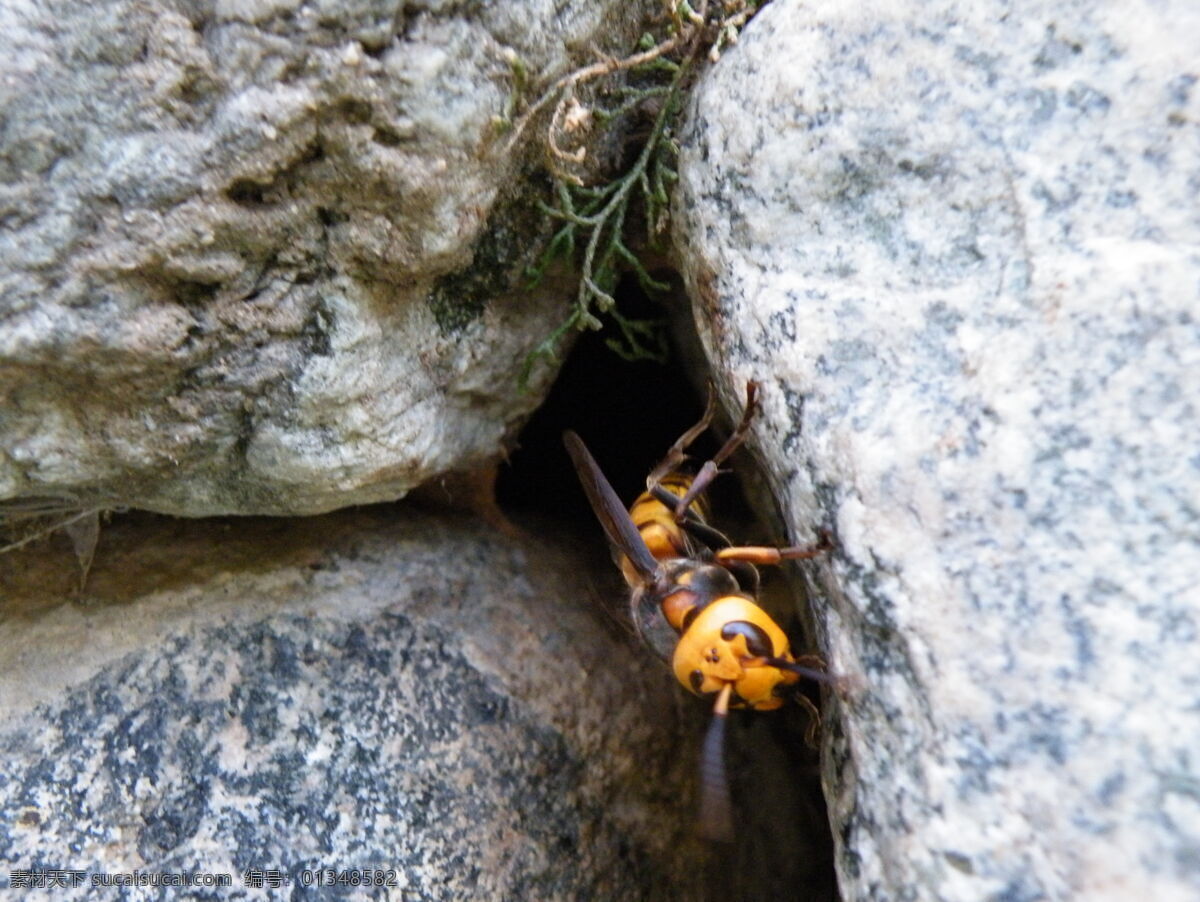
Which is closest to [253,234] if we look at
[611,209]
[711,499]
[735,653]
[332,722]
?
[611,209]

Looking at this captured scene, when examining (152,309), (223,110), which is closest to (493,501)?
(152,309)

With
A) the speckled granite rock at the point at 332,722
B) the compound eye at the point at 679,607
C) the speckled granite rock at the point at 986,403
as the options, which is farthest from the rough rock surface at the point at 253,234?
the compound eye at the point at 679,607

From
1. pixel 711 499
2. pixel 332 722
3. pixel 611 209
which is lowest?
pixel 332 722

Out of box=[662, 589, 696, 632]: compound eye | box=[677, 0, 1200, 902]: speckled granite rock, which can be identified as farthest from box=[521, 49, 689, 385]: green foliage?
box=[662, 589, 696, 632]: compound eye

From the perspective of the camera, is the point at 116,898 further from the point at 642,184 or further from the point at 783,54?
the point at 783,54

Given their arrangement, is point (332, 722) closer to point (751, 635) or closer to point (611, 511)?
point (611, 511)

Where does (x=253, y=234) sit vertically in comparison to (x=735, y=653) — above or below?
above
